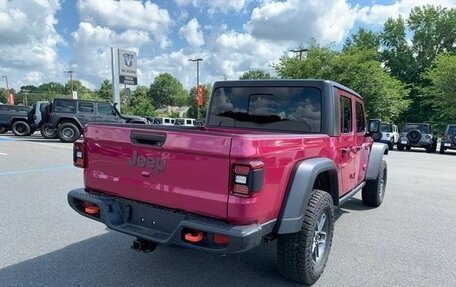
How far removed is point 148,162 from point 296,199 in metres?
1.24

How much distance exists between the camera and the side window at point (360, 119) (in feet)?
17.0

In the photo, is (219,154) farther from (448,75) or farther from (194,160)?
(448,75)

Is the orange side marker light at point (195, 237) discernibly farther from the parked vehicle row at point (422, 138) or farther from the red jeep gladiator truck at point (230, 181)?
the parked vehicle row at point (422, 138)

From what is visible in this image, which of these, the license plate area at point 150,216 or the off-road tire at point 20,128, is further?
the off-road tire at point 20,128

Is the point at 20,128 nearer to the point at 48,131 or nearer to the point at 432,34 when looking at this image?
the point at 48,131

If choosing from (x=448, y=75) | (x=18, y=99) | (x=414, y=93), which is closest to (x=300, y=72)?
(x=448, y=75)

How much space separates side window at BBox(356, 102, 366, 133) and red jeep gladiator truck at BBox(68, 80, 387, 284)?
1065mm

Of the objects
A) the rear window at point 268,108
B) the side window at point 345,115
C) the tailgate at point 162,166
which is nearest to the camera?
the tailgate at point 162,166

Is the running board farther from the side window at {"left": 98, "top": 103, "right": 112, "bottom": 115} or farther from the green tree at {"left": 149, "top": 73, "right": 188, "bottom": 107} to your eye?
the green tree at {"left": 149, "top": 73, "right": 188, "bottom": 107}

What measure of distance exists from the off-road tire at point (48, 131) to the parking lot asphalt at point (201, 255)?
1313 cm

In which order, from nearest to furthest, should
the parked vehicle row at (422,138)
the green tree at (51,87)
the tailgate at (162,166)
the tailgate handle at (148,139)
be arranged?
1. the tailgate at (162,166)
2. the tailgate handle at (148,139)
3. the parked vehicle row at (422,138)
4. the green tree at (51,87)

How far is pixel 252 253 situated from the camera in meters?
4.03

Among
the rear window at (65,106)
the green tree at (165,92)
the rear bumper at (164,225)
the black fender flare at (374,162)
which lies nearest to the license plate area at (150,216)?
the rear bumper at (164,225)

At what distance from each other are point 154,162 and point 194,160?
396mm
